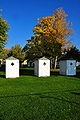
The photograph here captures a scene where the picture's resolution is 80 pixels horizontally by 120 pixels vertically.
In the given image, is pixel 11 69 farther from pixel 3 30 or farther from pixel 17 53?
pixel 17 53

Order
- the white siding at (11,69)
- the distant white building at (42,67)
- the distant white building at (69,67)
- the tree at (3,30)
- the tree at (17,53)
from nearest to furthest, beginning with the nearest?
the white siding at (11,69) < the distant white building at (42,67) < the distant white building at (69,67) < the tree at (3,30) < the tree at (17,53)

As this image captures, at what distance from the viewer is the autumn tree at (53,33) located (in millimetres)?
26094

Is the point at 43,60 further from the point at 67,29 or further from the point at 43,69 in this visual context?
the point at 67,29

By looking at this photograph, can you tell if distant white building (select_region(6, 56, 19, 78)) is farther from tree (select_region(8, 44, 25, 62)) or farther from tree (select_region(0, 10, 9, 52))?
tree (select_region(8, 44, 25, 62))

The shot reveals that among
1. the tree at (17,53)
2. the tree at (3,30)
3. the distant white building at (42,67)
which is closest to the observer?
the distant white building at (42,67)

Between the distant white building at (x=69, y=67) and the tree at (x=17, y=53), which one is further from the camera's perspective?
the tree at (x=17, y=53)

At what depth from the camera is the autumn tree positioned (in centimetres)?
2609

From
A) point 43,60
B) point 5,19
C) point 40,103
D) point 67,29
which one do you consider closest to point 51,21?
point 67,29

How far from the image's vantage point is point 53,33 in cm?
2595

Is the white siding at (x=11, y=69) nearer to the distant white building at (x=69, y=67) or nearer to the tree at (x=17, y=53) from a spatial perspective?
the distant white building at (x=69, y=67)

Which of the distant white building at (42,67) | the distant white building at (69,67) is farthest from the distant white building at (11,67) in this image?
the distant white building at (69,67)

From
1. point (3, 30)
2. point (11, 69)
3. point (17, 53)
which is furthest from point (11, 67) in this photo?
point (17, 53)

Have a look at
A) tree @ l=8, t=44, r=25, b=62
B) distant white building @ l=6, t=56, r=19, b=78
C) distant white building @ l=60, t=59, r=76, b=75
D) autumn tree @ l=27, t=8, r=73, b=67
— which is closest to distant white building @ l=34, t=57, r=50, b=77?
distant white building @ l=6, t=56, r=19, b=78

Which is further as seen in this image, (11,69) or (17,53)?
(17,53)
